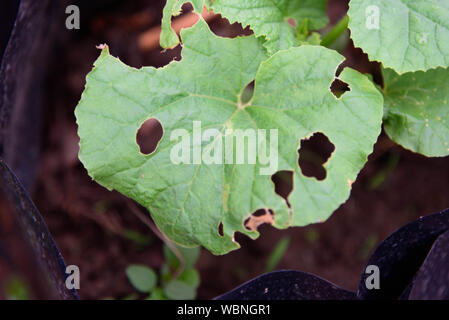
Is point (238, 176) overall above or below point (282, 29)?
below

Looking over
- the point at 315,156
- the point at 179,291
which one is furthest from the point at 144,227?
the point at 315,156

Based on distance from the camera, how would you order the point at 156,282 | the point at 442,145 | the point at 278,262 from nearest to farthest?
1. the point at 442,145
2. the point at 156,282
3. the point at 278,262

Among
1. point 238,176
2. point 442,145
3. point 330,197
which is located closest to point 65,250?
point 238,176

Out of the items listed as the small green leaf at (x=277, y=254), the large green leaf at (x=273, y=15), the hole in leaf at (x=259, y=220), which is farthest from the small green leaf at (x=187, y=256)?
the large green leaf at (x=273, y=15)

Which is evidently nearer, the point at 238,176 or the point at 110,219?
the point at 238,176
